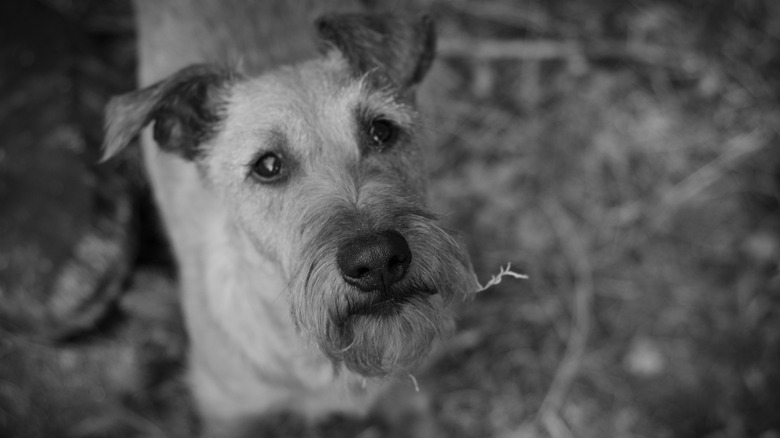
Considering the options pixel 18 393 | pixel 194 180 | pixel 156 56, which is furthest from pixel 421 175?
pixel 18 393

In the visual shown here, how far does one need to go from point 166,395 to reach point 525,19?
4.57m

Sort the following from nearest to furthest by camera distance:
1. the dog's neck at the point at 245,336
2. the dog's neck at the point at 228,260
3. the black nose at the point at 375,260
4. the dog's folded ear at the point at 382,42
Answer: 1. the black nose at the point at 375,260
2. the dog's folded ear at the point at 382,42
3. the dog's neck at the point at 245,336
4. the dog's neck at the point at 228,260

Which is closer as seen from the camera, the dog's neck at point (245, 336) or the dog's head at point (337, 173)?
the dog's head at point (337, 173)

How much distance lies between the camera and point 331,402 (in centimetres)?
395

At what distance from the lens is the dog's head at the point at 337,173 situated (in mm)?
2494

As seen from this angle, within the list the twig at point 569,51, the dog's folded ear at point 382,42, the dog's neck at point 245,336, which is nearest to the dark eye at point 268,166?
the dog's neck at point 245,336

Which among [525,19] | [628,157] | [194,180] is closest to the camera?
[194,180]

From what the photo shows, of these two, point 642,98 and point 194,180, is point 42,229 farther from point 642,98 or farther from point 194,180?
point 642,98

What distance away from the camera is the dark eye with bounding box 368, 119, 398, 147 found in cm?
309

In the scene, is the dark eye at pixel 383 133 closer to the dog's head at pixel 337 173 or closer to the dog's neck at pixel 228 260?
the dog's head at pixel 337 173

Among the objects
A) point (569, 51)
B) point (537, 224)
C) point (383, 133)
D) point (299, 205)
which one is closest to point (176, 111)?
point (299, 205)

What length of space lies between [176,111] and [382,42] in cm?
119

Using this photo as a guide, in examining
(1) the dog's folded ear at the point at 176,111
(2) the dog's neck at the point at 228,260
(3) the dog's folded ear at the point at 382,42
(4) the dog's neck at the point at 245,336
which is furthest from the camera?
(2) the dog's neck at the point at 228,260

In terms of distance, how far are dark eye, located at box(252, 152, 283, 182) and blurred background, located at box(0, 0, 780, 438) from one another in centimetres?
217
